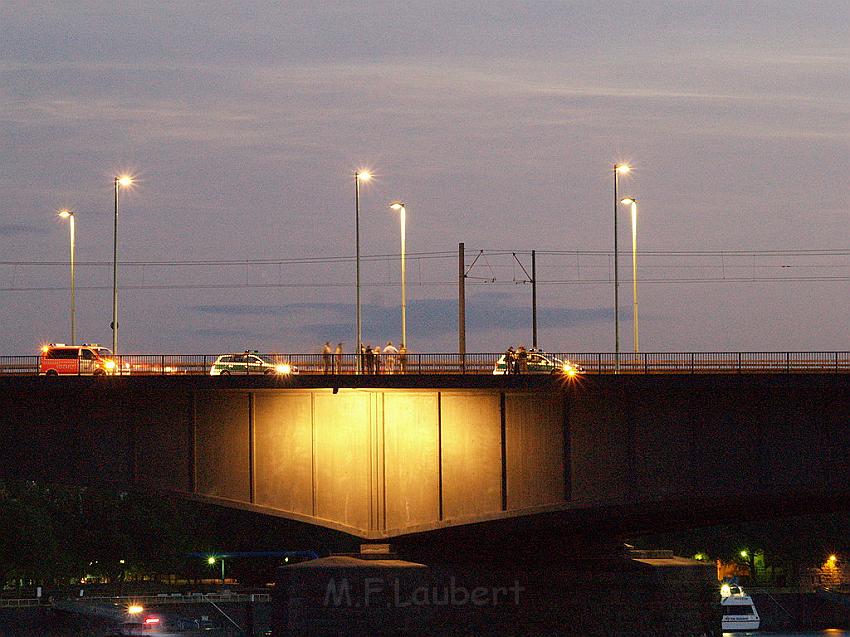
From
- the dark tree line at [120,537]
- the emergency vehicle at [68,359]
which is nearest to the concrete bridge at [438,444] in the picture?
the emergency vehicle at [68,359]

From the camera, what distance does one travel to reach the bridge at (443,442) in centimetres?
5559

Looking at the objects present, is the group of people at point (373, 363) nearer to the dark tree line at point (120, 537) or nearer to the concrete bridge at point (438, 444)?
the concrete bridge at point (438, 444)

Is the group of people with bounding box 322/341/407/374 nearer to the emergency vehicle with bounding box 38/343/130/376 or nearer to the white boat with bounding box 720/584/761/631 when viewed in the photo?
the emergency vehicle with bounding box 38/343/130/376

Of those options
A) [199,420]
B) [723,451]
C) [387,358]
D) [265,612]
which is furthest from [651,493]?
[265,612]

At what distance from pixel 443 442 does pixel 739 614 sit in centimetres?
5849

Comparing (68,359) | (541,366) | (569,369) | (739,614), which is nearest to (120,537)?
A: (739,614)

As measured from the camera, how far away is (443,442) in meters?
57.4

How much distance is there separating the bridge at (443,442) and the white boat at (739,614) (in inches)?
2032

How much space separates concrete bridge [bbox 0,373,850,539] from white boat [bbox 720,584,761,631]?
170 feet

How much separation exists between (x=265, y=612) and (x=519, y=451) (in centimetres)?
6580

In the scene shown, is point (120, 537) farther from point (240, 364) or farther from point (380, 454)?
point (380, 454)

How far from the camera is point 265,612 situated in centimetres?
11862

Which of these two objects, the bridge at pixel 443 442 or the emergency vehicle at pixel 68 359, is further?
the emergency vehicle at pixel 68 359

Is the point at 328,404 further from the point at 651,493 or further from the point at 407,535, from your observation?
the point at 651,493
